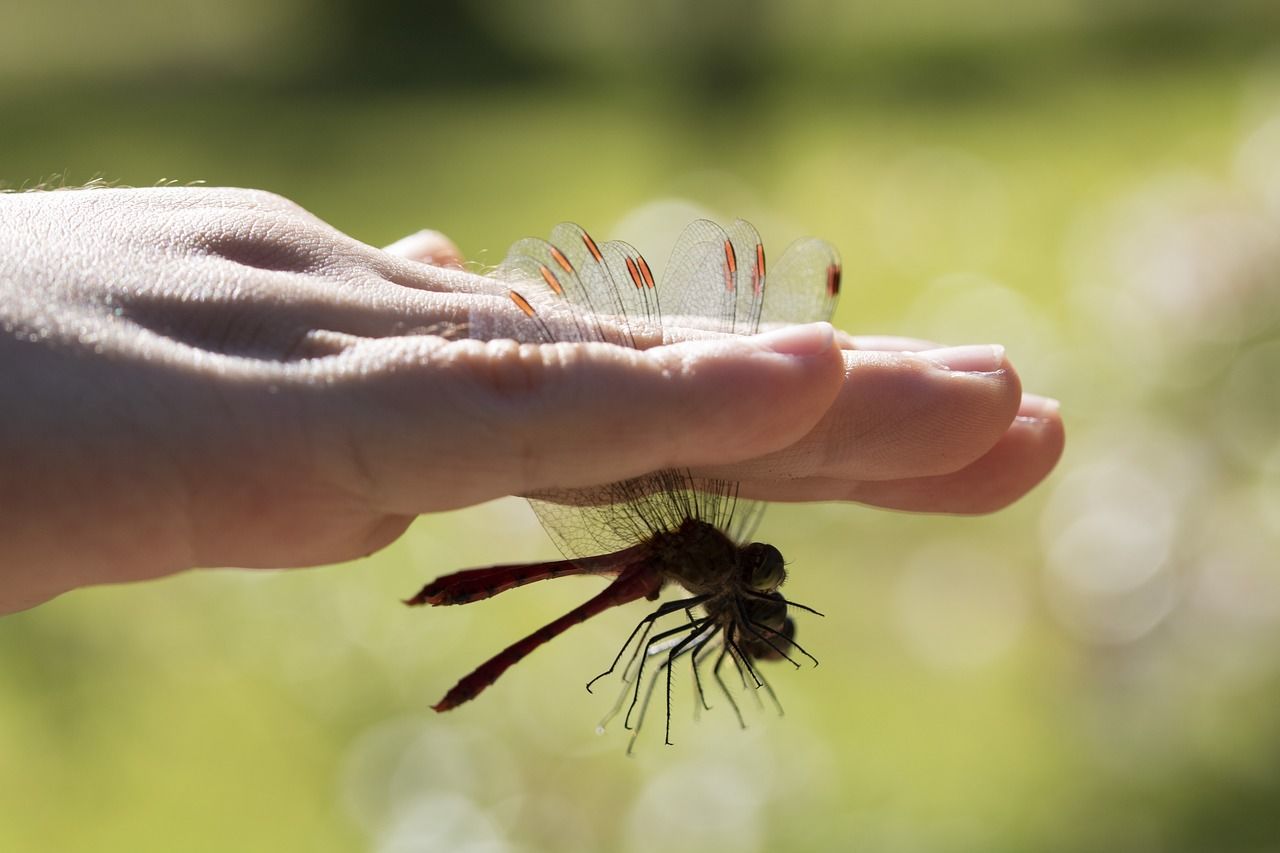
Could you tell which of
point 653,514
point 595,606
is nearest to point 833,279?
point 653,514

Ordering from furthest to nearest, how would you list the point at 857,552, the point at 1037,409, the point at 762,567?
1. the point at 857,552
2. the point at 1037,409
3. the point at 762,567

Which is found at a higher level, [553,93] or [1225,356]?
[553,93]

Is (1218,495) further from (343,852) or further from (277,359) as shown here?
(277,359)

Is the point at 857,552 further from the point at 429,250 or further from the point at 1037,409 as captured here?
the point at 429,250

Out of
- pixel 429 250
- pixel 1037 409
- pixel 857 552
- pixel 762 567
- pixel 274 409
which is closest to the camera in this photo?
pixel 274 409

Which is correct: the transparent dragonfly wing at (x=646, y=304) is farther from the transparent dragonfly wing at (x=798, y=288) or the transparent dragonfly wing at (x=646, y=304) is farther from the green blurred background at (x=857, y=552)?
the green blurred background at (x=857, y=552)

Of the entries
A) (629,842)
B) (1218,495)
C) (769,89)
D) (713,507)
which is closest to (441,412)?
(713,507)

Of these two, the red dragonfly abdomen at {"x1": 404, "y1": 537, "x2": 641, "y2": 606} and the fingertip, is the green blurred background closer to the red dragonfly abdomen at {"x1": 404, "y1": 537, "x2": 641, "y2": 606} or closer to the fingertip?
the red dragonfly abdomen at {"x1": 404, "y1": 537, "x2": 641, "y2": 606}
